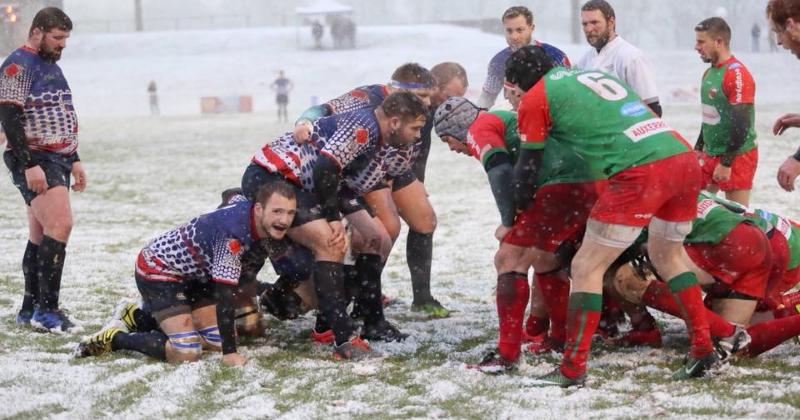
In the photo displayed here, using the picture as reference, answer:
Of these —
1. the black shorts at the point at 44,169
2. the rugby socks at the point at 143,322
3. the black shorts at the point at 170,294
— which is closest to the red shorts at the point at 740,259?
the black shorts at the point at 170,294

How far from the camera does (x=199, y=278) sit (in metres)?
5.65

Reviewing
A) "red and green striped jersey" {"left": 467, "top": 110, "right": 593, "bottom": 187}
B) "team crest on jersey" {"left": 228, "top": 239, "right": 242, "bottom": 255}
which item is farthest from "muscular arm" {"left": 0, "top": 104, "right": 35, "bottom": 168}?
"red and green striped jersey" {"left": 467, "top": 110, "right": 593, "bottom": 187}

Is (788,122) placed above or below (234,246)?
above

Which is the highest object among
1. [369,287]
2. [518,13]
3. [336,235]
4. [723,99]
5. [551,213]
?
[518,13]

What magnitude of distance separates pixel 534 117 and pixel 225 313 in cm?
191

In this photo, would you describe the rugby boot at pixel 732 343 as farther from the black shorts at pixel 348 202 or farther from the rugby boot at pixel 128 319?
the rugby boot at pixel 128 319

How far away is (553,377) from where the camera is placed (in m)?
4.76

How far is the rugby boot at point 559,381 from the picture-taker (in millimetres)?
4703

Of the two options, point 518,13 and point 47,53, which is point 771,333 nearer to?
point 518,13

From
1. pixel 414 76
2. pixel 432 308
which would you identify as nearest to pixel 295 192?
pixel 414 76

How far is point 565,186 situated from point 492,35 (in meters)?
52.4

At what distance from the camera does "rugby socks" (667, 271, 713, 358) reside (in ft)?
15.7

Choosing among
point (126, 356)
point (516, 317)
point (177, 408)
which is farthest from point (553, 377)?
point (126, 356)

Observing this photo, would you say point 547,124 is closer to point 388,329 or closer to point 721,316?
point 721,316
